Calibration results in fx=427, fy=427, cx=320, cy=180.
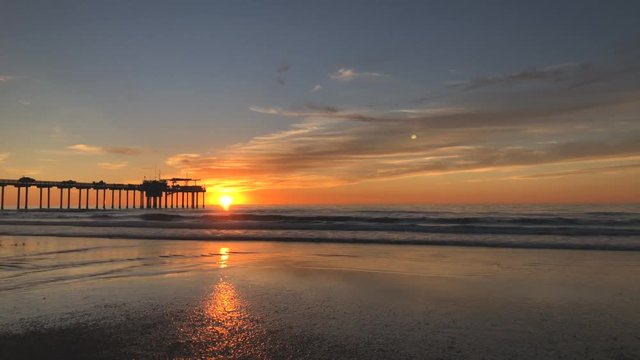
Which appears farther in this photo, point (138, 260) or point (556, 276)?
point (138, 260)

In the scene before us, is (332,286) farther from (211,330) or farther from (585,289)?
(585,289)

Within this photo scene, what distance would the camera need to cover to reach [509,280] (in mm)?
10195

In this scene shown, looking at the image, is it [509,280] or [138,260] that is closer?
[509,280]

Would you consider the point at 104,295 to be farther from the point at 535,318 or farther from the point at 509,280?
the point at 509,280

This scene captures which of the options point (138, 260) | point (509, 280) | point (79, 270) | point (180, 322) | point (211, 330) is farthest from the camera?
point (138, 260)

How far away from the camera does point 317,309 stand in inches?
279

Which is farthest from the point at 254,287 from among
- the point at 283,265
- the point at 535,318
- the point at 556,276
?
the point at 556,276

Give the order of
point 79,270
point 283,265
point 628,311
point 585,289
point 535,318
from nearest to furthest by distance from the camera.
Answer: point 535,318, point 628,311, point 585,289, point 79,270, point 283,265

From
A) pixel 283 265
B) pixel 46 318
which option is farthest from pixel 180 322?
pixel 283 265

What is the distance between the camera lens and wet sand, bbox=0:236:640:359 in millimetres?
5121

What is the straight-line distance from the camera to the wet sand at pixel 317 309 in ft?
16.8

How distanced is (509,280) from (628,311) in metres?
3.17

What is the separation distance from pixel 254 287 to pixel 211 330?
3.28 metres

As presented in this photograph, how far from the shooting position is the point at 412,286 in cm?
928
